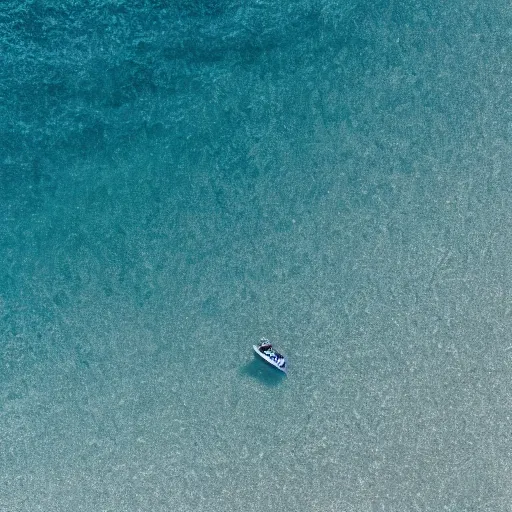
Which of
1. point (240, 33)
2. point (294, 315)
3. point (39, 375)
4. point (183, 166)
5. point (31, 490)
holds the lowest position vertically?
point (31, 490)

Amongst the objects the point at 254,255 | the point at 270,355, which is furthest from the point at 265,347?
the point at 254,255

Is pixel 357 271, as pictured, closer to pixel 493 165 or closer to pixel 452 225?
pixel 452 225

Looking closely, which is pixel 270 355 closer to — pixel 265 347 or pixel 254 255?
pixel 265 347

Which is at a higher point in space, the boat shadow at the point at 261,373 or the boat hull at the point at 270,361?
the boat hull at the point at 270,361

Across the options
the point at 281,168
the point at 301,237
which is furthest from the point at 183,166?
the point at 301,237

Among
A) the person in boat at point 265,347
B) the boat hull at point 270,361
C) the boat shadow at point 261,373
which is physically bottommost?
the boat shadow at point 261,373
